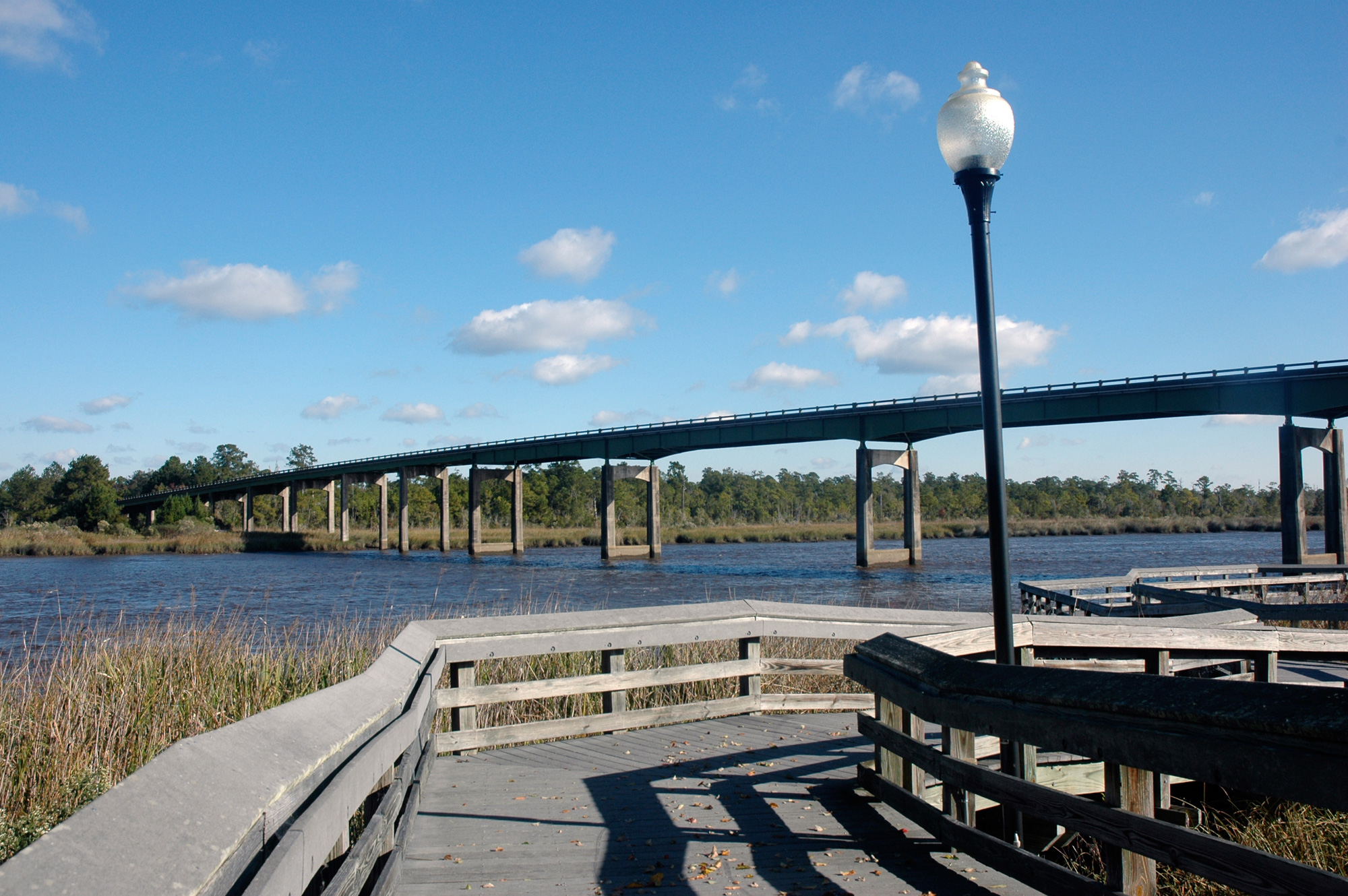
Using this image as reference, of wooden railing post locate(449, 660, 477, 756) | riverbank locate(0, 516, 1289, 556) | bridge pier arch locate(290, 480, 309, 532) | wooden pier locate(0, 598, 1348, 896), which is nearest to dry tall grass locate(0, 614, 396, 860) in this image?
wooden pier locate(0, 598, 1348, 896)

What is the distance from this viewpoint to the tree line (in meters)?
123

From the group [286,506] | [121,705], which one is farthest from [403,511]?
[121,705]

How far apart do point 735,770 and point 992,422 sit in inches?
118

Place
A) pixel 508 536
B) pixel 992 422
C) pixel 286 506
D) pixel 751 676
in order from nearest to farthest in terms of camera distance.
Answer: pixel 992 422, pixel 751 676, pixel 508 536, pixel 286 506

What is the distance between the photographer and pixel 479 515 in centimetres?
6894

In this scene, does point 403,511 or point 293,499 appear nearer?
point 403,511

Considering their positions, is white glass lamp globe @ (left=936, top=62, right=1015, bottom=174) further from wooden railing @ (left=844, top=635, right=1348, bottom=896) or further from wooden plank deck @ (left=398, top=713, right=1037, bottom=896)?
wooden plank deck @ (left=398, top=713, right=1037, bottom=896)

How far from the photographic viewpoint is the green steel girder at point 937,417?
1330 inches

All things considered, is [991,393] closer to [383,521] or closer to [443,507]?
[443,507]

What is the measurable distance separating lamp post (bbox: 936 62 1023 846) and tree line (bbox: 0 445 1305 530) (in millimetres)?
115083

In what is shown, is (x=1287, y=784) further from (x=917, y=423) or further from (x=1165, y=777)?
(x=917, y=423)

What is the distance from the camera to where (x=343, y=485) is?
272ft

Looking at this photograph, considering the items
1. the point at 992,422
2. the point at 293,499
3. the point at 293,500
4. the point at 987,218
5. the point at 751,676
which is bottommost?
the point at 751,676

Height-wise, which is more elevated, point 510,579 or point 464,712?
point 464,712
